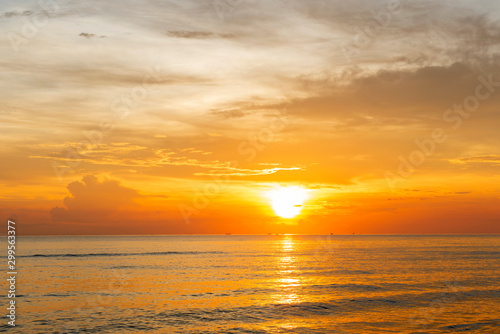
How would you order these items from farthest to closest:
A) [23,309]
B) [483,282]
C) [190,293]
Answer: [483,282] < [190,293] < [23,309]

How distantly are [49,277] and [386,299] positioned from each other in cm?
5500

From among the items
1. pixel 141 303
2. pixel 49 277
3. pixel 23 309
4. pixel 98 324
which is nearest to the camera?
pixel 98 324

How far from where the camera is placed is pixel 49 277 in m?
70.6

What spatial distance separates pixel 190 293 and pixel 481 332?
34.4m

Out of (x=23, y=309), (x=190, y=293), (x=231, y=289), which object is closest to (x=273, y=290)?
(x=231, y=289)

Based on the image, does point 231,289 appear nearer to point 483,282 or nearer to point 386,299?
point 386,299

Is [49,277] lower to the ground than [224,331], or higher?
higher

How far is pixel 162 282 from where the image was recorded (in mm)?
66188

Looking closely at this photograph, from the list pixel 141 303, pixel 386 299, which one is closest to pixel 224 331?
pixel 141 303

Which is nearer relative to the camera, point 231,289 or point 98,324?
point 98,324

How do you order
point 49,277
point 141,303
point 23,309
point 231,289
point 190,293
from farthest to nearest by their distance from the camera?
point 49,277 → point 231,289 → point 190,293 → point 141,303 → point 23,309

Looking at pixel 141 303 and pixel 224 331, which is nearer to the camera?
pixel 224 331

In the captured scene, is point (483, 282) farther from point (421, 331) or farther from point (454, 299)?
point (421, 331)

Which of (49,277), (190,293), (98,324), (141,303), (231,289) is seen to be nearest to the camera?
(98,324)
